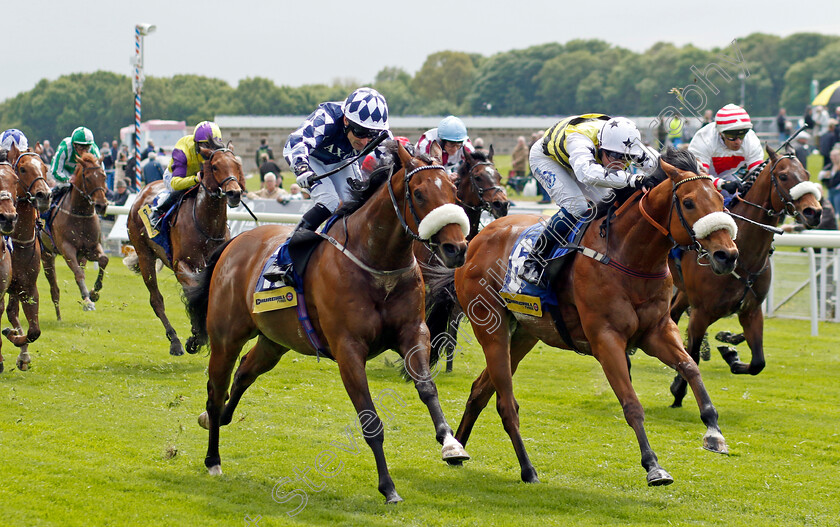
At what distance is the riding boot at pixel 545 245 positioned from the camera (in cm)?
566

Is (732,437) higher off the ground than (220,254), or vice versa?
(220,254)

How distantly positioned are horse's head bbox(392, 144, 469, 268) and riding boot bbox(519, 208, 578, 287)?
1156 mm

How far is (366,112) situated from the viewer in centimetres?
549

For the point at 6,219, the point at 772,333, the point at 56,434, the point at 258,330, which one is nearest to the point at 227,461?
the point at 258,330

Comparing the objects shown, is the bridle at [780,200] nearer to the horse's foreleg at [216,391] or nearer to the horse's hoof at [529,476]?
the horse's hoof at [529,476]

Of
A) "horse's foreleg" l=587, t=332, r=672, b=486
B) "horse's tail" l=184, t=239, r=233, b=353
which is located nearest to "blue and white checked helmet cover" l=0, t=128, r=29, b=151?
"horse's tail" l=184, t=239, r=233, b=353

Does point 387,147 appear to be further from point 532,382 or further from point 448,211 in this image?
point 532,382

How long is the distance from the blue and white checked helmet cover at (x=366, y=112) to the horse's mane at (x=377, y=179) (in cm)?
35

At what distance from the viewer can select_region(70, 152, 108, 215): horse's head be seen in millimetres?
11867

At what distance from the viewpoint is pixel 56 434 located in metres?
6.24

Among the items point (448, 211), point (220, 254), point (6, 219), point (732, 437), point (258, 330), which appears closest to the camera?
point (448, 211)

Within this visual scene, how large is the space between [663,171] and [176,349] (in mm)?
5841

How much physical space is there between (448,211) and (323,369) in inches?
191

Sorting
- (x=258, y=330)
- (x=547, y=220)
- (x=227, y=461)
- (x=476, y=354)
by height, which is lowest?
(x=476, y=354)
